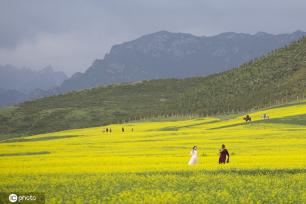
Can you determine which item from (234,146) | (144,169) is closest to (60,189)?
(144,169)

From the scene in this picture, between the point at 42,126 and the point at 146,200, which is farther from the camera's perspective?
the point at 42,126

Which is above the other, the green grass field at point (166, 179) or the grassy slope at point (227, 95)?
the grassy slope at point (227, 95)

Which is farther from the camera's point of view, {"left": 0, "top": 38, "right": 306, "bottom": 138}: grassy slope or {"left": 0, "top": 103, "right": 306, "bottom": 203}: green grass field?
{"left": 0, "top": 38, "right": 306, "bottom": 138}: grassy slope

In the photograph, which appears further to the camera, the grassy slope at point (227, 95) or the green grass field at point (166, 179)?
the grassy slope at point (227, 95)

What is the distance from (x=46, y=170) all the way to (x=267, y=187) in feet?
45.3

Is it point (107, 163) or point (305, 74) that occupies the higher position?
point (305, 74)

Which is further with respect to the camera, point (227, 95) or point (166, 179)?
point (227, 95)

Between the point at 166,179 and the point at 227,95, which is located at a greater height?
the point at 227,95

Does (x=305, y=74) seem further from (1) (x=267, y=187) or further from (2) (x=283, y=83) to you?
(1) (x=267, y=187)

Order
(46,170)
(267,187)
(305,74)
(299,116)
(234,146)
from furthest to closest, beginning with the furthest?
(305,74)
(299,116)
(234,146)
(46,170)
(267,187)

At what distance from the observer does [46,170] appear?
31641 mm

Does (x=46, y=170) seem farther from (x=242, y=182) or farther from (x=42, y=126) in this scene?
(x=42, y=126)

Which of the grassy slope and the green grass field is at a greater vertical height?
the grassy slope

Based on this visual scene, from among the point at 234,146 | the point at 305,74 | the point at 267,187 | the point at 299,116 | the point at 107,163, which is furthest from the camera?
the point at 305,74
